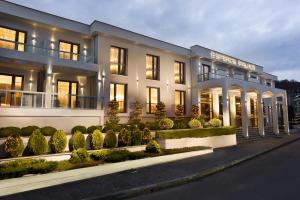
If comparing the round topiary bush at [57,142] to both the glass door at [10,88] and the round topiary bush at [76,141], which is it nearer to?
the round topiary bush at [76,141]

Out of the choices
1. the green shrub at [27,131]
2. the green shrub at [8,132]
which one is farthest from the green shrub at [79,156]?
the green shrub at [8,132]

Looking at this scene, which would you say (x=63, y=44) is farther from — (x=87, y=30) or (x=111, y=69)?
(x=111, y=69)

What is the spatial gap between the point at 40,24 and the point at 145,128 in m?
11.0

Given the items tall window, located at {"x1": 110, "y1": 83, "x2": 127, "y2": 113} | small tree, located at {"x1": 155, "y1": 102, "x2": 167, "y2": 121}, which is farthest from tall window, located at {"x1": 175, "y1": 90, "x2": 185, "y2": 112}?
tall window, located at {"x1": 110, "y1": 83, "x2": 127, "y2": 113}

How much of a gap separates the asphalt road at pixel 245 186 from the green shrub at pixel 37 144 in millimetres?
6099

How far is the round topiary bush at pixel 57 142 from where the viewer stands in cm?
1205

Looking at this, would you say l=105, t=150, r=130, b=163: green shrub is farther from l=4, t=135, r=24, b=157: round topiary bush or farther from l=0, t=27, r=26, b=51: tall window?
l=0, t=27, r=26, b=51: tall window

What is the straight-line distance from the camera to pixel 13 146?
10711mm

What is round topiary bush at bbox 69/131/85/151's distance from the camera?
41.5 ft

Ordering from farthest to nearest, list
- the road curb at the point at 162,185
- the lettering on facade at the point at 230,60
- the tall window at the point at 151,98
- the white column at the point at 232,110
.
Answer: the white column at the point at 232,110
the lettering on facade at the point at 230,60
the tall window at the point at 151,98
the road curb at the point at 162,185

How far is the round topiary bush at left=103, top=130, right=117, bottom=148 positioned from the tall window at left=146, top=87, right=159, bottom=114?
8.51 m

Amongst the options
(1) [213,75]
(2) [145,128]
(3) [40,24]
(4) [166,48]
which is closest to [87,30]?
(3) [40,24]

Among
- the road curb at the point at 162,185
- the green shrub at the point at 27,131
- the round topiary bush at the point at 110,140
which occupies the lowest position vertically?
the road curb at the point at 162,185

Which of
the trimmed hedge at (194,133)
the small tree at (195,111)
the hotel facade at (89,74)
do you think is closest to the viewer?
the hotel facade at (89,74)
